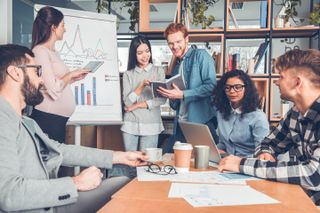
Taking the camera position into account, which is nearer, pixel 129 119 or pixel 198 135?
pixel 198 135

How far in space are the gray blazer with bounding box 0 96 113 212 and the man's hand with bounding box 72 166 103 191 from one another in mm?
52

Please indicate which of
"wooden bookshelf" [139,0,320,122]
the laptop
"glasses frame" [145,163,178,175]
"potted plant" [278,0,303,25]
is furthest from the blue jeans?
"potted plant" [278,0,303,25]

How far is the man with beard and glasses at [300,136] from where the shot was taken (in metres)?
1.22

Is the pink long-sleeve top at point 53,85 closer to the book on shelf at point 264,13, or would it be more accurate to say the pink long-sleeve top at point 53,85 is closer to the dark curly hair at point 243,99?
the dark curly hair at point 243,99

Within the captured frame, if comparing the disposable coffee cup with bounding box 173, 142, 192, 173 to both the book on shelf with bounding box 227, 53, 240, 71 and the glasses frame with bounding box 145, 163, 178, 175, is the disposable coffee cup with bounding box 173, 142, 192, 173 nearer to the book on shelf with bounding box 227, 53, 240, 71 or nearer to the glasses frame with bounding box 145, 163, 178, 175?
the glasses frame with bounding box 145, 163, 178, 175

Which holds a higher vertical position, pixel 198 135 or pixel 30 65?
pixel 30 65

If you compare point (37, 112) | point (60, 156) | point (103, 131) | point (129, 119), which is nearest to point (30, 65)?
point (60, 156)

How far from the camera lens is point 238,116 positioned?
2.13 m

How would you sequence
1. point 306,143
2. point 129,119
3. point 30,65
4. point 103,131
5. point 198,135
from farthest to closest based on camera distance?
point 103,131
point 129,119
point 198,135
point 306,143
point 30,65

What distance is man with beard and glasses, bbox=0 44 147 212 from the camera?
100 cm

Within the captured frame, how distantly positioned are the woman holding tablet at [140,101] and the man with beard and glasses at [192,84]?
0.84 ft

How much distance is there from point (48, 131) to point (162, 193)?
140 centimetres

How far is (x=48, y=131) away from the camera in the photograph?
227 centimetres

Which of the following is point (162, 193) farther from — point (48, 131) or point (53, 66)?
point (53, 66)
